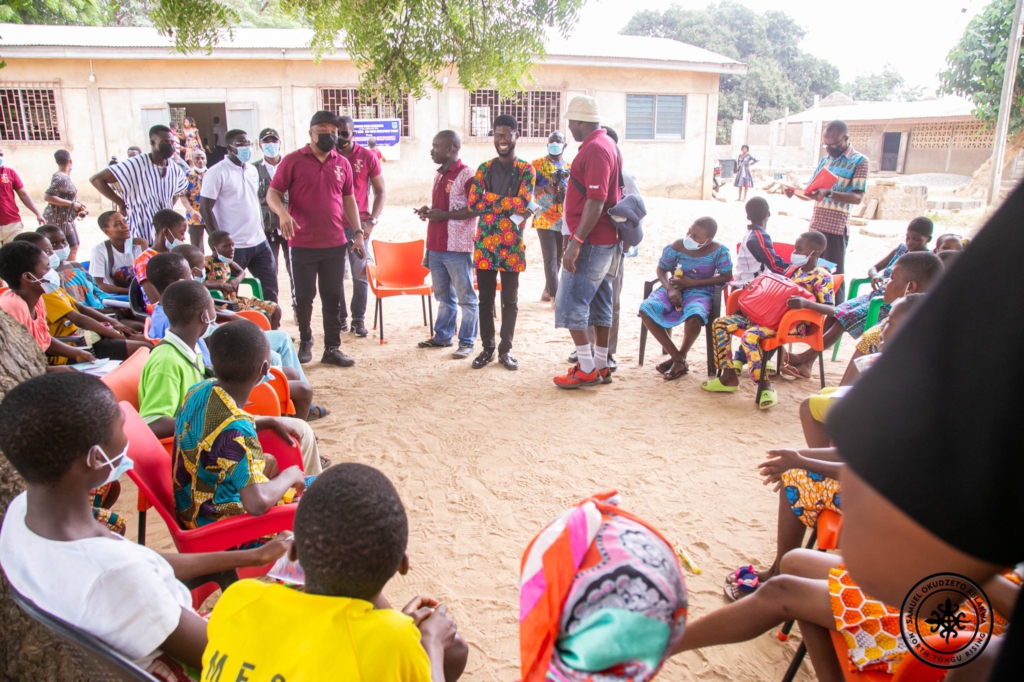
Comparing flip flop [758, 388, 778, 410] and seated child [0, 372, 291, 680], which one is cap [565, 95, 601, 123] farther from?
seated child [0, 372, 291, 680]

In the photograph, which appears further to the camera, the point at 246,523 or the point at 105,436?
the point at 246,523

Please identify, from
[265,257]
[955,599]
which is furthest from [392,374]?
[955,599]

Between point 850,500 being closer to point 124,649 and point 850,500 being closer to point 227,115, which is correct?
point 124,649

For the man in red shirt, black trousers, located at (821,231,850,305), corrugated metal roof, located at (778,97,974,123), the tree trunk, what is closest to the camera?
the tree trunk

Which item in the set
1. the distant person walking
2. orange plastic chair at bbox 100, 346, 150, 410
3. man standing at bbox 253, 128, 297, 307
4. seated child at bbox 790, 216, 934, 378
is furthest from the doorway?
orange plastic chair at bbox 100, 346, 150, 410

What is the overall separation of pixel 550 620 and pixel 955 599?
65cm

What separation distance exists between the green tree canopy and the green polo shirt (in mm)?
19008

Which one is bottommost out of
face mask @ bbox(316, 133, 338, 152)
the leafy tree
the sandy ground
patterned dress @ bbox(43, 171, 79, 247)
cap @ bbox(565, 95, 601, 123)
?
the sandy ground

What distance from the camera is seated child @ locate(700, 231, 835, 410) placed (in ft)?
16.7

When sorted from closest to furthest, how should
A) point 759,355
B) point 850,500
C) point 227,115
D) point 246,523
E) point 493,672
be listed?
point 850,500, point 246,523, point 493,672, point 759,355, point 227,115

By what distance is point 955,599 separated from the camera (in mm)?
1036

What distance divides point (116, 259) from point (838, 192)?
245 inches

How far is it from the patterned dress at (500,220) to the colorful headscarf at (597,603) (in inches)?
176

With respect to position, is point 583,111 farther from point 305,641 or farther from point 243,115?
point 243,115
